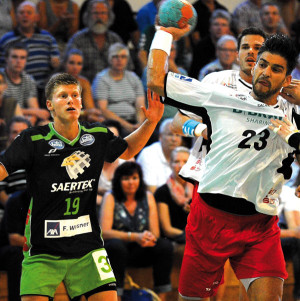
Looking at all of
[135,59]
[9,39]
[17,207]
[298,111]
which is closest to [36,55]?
[9,39]

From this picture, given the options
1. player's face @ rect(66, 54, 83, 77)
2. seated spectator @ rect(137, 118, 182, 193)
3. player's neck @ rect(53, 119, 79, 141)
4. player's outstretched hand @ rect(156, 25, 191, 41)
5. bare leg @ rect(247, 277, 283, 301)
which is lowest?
seated spectator @ rect(137, 118, 182, 193)

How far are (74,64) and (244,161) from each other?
491cm

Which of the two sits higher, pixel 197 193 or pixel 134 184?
pixel 197 193

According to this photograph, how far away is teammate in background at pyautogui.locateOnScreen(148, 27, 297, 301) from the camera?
4.49 m

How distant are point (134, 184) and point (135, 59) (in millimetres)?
3652

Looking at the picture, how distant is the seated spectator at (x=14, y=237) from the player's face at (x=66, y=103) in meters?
1.95

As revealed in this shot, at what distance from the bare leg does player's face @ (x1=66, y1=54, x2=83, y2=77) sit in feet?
16.7

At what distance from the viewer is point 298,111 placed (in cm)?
486

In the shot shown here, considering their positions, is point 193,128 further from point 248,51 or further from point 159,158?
point 159,158

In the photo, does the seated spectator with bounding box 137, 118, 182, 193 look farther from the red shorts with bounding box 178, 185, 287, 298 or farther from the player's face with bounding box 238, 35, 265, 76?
the red shorts with bounding box 178, 185, 287, 298

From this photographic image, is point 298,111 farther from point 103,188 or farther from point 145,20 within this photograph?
point 145,20

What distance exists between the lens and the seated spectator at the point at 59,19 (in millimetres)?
10086

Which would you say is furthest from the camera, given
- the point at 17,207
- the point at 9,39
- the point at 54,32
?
the point at 54,32

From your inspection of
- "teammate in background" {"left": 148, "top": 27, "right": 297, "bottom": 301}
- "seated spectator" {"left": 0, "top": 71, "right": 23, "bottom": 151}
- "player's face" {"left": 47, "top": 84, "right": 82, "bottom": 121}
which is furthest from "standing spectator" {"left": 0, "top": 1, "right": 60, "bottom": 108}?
"teammate in background" {"left": 148, "top": 27, "right": 297, "bottom": 301}
